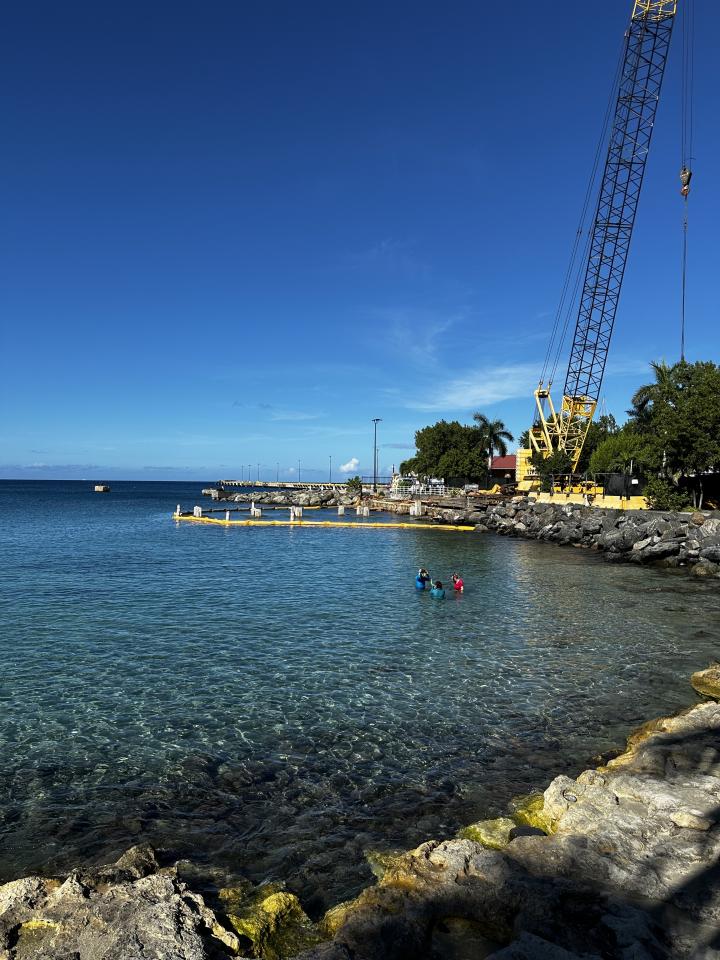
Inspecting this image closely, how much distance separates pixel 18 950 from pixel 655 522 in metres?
45.1

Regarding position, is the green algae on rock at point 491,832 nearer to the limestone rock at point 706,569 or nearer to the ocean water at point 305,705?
the ocean water at point 305,705

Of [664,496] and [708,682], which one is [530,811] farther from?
[664,496]

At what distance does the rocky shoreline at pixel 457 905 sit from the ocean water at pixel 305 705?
113cm

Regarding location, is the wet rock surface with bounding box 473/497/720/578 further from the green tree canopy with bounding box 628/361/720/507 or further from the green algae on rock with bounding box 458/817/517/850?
the green algae on rock with bounding box 458/817/517/850

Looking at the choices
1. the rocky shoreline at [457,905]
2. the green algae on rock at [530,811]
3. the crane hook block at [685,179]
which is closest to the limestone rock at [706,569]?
the green algae on rock at [530,811]

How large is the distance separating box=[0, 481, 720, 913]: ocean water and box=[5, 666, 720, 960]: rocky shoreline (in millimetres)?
1128

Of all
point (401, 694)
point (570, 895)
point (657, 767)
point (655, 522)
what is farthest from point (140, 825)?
point (655, 522)

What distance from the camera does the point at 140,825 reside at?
959cm

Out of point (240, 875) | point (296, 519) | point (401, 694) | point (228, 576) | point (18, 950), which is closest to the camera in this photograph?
point (18, 950)

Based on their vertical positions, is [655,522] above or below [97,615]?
above

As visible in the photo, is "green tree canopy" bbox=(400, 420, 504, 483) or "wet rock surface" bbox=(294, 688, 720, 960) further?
"green tree canopy" bbox=(400, 420, 504, 483)

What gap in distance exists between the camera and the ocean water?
9484mm

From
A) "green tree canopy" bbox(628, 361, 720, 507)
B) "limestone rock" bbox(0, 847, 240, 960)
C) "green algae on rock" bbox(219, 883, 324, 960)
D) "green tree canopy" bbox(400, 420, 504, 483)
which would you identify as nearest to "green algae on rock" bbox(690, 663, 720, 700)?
"green algae on rock" bbox(219, 883, 324, 960)

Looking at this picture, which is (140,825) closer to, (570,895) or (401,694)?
(570,895)
